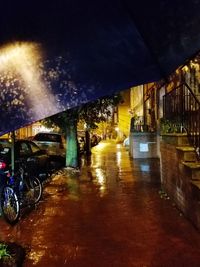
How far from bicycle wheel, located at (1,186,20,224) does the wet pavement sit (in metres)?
0.16

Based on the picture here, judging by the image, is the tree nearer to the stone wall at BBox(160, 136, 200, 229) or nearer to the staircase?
the stone wall at BBox(160, 136, 200, 229)

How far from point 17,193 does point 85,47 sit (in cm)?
675

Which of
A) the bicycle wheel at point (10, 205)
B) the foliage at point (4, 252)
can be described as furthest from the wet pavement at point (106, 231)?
the foliage at point (4, 252)

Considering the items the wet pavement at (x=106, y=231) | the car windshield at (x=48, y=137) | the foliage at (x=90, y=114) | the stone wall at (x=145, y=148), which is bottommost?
the wet pavement at (x=106, y=231)

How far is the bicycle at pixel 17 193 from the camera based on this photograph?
773 cm

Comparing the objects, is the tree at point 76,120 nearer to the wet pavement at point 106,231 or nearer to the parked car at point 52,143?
the parked car at point 52,143

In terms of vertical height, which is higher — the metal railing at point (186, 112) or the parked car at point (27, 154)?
the metal railing at point (186, 112)

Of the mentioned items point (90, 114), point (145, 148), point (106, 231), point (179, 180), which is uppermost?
point (90, 114)

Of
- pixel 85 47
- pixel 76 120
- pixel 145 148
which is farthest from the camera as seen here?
pixel 145 148

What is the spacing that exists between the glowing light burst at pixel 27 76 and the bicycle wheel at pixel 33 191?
7352 mm

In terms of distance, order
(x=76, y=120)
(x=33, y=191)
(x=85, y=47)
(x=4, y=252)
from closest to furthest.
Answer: (x=85, y=47)
(x=4, y=252)
(x=33, y=191)
(x=76, y=120)

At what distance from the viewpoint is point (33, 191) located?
9531mm

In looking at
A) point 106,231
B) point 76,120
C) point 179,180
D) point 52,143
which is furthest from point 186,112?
point 52,143

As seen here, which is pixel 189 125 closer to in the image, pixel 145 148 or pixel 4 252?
pixel 4 252
